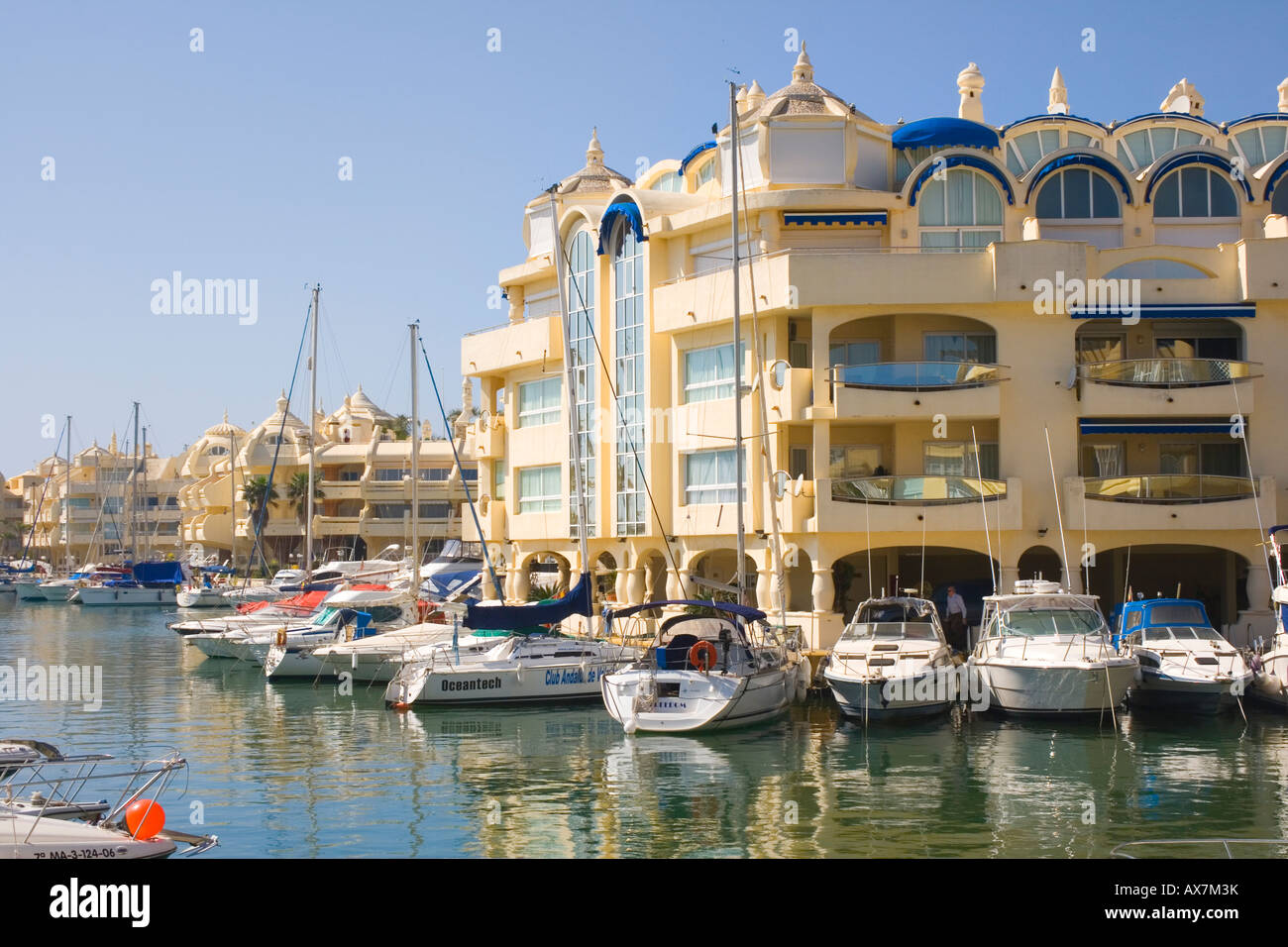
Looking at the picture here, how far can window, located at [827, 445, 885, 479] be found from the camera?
125 ft

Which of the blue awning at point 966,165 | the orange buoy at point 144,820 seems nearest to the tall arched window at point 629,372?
the blue awning at point 966,165

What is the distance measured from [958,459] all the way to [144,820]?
26680 millimetres

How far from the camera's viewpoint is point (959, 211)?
126 feet

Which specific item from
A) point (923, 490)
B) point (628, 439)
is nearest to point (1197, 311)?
point (923, 490)

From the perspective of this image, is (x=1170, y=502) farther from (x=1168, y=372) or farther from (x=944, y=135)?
(x=944, y=135)

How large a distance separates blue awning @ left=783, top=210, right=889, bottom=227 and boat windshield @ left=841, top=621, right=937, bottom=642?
1303 cm

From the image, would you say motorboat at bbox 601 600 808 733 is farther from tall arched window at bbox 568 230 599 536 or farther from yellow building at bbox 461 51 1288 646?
tall arched window at bbox 568 230 599 536

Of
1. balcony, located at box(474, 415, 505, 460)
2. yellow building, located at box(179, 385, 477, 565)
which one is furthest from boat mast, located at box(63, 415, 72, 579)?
balcony, located at box(474, 415, 505, 460)

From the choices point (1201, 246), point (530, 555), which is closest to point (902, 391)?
point (1201, 246)
